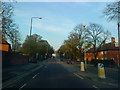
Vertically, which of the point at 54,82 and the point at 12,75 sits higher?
the point at 54,82

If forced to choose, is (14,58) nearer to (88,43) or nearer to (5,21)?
(5,21)

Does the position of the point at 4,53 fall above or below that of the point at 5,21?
below

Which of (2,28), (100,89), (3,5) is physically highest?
(3,5)

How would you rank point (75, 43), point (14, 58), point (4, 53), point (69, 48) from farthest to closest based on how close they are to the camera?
1. point (69, 48)
2. point (75, 43)
3. point (14, 58)
4. point (4, 53)

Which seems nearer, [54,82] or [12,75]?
[54,82]

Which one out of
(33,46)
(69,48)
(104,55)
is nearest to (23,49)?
(33,46)

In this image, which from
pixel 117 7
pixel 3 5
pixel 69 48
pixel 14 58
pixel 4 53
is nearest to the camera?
pixel 3 5

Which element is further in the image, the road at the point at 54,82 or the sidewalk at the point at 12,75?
the sidewalk at the point at 12,75

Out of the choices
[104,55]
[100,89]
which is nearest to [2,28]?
[100,89]

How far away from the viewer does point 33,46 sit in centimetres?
5791

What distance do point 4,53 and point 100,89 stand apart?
20564 millimetres

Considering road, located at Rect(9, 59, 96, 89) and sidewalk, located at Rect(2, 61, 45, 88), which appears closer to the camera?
road, located at Rect(9, 59, 96, 89)

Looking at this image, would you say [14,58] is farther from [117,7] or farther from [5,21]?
[117,7]

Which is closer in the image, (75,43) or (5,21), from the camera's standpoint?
(5,21)
